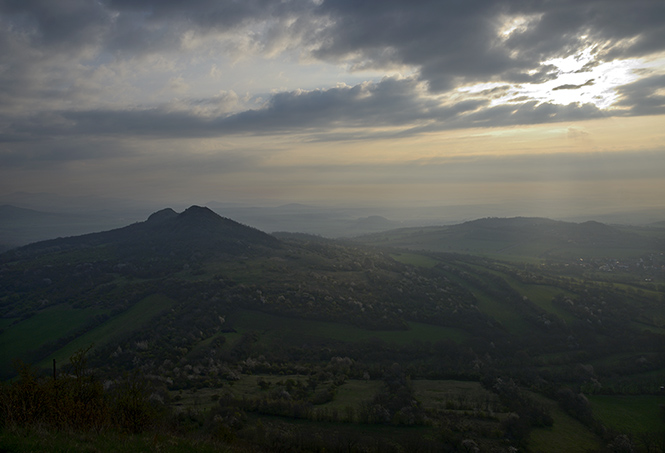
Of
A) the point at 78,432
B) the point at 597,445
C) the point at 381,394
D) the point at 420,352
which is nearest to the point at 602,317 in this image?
the point at 420,352

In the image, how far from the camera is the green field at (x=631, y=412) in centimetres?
3156

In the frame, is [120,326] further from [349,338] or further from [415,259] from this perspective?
[415,259]

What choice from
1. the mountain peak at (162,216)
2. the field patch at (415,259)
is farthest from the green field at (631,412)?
the mountain peak at (162,216)

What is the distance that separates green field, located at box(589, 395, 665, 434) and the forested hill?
7986 cm

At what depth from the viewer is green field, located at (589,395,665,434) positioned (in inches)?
1243

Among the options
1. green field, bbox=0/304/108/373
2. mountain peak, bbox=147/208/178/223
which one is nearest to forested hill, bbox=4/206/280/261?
mountain peak, bbox=147/208/178/223

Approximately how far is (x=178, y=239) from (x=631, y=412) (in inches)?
4065

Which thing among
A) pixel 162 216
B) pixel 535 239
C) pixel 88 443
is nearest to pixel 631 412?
pixel 88 443

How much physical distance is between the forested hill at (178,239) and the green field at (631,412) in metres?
79.9

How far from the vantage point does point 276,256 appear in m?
93.9

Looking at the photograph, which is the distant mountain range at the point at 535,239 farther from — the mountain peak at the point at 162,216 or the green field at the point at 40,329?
the green field at the point at 40,329

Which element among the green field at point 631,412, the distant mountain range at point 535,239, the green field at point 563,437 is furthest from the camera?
the distant mountain range at point 535,239

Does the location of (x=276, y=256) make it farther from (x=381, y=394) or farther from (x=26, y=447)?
(x=26, y=447)

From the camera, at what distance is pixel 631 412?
3484 centimetres
